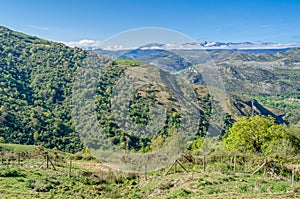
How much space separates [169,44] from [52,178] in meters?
8.44

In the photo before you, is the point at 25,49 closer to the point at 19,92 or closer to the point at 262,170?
the point at 19,92

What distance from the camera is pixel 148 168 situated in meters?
15.5

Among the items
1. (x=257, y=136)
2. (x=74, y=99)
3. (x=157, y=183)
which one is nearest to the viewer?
(x=157, y=183)

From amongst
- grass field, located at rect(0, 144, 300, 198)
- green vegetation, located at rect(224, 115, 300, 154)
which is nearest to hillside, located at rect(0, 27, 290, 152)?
green vegetation, located at rect(224, 115, 300, 154)

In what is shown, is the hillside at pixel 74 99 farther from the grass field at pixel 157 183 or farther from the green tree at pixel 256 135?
the grass field at pixel 157 183

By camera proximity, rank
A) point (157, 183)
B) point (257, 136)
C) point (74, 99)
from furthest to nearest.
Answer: point (74, 99) → point (257, 136) → point (157, 183)

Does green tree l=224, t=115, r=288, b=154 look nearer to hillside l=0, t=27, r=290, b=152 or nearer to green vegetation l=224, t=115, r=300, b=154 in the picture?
green vegetation l=224, t=115, r=300, b=154

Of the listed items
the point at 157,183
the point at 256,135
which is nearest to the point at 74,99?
the point at 256,135

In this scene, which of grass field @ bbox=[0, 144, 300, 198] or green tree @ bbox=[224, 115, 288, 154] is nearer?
grass field @ bbox=[0, 144, 300, 198]

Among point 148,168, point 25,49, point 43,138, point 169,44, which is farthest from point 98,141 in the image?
point 25,49

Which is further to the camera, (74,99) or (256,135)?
(74,99)

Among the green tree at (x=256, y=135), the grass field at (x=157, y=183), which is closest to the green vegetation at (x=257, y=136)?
the green tree at (x=256, y=135)

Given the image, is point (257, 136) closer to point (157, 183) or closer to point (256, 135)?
point (256, 135)

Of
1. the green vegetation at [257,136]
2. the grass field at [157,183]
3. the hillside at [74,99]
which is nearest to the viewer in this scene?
the grass field at [157,183]
